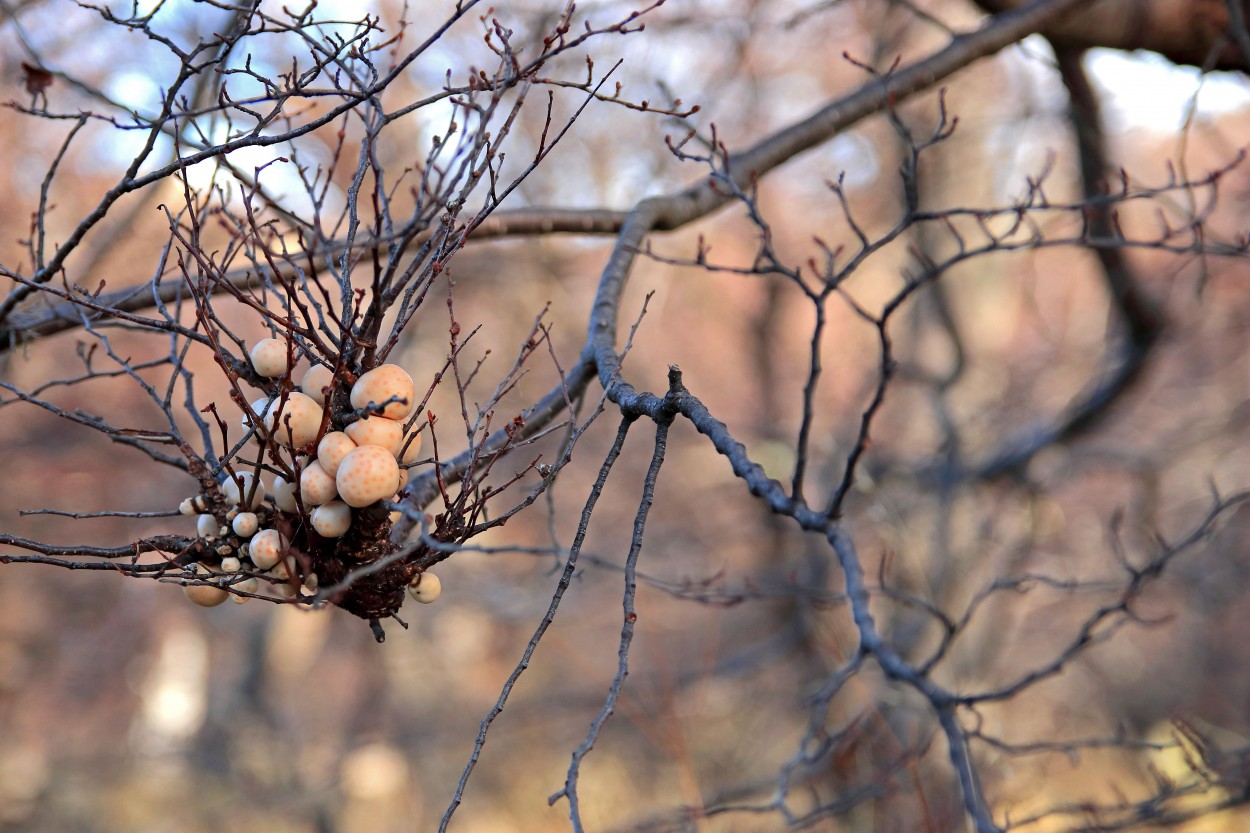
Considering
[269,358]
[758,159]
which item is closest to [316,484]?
[269,358]

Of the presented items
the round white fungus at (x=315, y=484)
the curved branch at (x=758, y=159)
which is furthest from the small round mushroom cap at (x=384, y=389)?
the curved branch at (x=758, y=159)

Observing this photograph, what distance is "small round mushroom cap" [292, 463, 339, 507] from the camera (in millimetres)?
1310

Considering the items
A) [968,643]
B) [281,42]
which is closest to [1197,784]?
[968,643]

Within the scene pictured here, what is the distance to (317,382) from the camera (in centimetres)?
136

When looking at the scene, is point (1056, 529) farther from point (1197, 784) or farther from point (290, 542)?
point (290, 542)

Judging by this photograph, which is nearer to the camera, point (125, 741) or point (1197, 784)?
Answer: point (1197, 784)

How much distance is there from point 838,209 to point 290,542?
7.41 meters

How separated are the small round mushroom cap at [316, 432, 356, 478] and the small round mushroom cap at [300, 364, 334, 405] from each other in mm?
81

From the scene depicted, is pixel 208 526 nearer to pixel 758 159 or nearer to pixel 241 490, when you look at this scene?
pixel 241 490

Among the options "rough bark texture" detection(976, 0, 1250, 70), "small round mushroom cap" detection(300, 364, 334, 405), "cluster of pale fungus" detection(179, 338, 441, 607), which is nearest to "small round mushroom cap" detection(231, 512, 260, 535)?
"cluster of pale fungus" detection(179, 338, 441, 607)

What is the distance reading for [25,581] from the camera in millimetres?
9227

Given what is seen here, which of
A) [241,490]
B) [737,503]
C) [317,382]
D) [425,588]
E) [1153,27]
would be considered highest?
[737,503]

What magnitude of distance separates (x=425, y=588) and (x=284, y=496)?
0.91 ft

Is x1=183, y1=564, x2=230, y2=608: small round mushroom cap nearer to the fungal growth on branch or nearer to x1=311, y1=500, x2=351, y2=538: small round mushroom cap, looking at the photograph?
the fungal growth on branch
